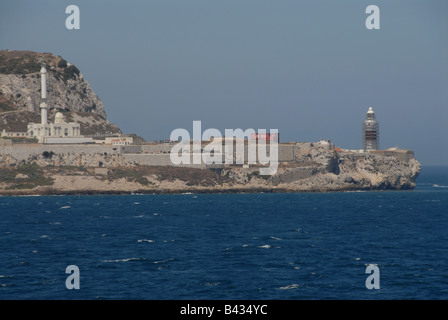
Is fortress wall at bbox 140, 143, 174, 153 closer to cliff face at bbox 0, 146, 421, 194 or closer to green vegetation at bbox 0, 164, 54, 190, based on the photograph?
cliff face at bbox 0, 146, 421, 194

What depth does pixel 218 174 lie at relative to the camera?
18725 centimetres

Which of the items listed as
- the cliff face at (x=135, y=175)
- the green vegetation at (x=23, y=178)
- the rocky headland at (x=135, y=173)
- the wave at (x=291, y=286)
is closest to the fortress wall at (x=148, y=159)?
the rocky headland at (x=135, y=173)

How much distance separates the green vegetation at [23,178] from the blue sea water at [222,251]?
33.8 meters

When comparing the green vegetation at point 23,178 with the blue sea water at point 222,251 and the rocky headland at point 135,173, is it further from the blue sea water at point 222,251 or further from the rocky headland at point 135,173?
the blue sea water at point 222,251

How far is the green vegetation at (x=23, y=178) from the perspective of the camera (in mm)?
174250

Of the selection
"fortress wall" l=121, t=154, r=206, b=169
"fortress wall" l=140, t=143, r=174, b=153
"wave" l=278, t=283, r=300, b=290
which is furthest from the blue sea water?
"fortress wall" l=140, t=143, r=174, b=153

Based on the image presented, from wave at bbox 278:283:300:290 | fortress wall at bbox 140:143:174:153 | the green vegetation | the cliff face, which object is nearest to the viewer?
wave at bbox 278:283:300:290

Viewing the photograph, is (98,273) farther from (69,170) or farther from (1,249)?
(69,170)

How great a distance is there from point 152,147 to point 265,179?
108 ft

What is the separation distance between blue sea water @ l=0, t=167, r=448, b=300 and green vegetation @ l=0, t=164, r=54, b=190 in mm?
33792

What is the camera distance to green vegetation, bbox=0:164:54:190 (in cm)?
17425

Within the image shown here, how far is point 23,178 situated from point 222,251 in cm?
10807
